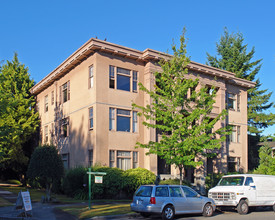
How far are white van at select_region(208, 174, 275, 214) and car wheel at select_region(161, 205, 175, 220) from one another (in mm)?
3876

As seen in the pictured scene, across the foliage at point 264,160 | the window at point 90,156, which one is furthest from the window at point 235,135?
the window at point 90,156

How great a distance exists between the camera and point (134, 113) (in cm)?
2614

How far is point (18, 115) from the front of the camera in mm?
33531

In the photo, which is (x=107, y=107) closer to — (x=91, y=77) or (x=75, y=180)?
(x=91, y=77)

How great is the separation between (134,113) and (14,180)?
20408 millimetres

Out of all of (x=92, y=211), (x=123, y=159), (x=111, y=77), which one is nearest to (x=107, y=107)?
(x=111, y=77)

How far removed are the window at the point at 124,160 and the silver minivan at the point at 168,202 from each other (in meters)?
9.82

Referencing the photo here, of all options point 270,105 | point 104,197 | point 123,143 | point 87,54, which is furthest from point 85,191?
point 270,105

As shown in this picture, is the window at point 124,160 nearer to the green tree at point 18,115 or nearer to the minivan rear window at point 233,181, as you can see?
the minivan rear window at point 233,181

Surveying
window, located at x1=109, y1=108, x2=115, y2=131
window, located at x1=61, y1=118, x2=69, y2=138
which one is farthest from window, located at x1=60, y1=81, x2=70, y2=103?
window, located at x1=109, y1=108, x2=115, y2=131

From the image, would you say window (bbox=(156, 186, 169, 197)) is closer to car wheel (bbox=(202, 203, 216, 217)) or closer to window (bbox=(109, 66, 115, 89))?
car wheel (bbox=(202, 203, 216, 217))

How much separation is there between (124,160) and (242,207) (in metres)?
10.5

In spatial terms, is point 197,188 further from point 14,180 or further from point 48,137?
point 14,180

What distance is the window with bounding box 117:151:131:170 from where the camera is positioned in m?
24.9
